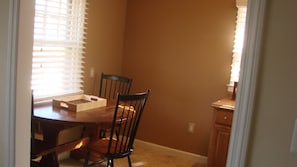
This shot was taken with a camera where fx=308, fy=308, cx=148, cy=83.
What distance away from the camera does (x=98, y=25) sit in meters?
3.89

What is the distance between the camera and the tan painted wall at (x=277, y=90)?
0.97m

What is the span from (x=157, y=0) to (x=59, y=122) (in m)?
2.29

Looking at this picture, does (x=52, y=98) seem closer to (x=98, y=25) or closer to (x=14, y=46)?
(x=98, y=25)

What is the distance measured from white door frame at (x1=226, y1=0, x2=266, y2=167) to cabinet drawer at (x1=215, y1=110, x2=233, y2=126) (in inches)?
81.2

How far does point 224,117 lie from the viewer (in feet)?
10.2

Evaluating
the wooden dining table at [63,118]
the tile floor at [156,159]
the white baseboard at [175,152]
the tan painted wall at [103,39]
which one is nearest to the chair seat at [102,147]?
the wooden dining table at [63,118]

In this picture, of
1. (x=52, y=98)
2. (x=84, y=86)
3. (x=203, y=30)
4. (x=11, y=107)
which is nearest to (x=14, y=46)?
(x=11, y=107)

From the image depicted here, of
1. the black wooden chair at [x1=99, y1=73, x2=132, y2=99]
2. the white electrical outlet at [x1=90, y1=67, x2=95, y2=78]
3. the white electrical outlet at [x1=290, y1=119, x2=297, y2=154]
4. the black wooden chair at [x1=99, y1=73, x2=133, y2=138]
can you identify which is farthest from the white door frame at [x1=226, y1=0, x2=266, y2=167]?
the white electrical outlet at [x1=90, y1=67, x2=95, y2=78]

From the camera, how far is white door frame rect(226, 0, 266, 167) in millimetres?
1007

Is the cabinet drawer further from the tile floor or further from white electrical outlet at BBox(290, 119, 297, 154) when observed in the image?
white electrical outlet at BBox(290, 119, 297, 154)

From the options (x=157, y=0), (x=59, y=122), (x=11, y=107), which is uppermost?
(x=157, y=0)

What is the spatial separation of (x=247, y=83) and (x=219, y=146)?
7.47 ft

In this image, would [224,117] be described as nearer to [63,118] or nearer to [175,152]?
[175,152]

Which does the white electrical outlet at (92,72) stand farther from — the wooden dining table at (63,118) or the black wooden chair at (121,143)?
the black wooden chair at (121,143)
